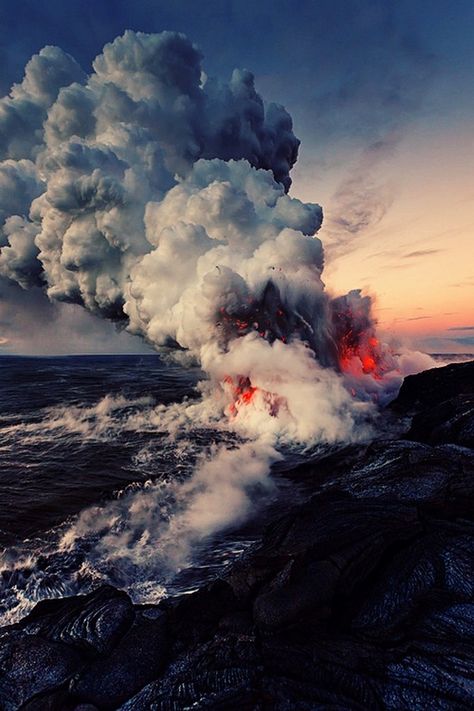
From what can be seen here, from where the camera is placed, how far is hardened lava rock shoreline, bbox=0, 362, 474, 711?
18.0 feet

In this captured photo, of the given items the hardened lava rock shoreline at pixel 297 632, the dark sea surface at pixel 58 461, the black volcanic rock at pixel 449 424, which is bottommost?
the dark sea surface at pixel 58 461

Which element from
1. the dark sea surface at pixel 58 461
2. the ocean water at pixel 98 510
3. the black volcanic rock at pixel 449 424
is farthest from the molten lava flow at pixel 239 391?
the black volcanic rock at pixel 449 424

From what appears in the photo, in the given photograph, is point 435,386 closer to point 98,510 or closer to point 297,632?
point 98,510

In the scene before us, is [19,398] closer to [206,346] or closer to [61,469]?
[206,346]

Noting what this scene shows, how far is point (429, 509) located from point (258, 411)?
2059 cm

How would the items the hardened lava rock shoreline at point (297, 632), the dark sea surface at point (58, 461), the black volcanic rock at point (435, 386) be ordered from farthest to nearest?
the black volcanic rock at point (435, 386), the dark sea surface at point (58, 461), the hardened lava rock shoreline at point (297, 632)

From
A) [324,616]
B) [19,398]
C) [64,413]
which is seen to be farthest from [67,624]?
[19,398]

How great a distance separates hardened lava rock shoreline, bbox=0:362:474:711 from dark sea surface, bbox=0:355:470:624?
2.03 metres

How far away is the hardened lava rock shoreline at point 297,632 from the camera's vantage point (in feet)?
18.0

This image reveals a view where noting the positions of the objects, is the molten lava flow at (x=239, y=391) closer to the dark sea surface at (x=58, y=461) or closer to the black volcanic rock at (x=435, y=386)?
the dark sea surface at (x=58, y=461)

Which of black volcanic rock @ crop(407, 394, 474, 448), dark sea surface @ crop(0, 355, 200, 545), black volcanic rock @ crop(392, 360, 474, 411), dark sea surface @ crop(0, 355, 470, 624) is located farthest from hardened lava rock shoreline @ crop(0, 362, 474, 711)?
black volcanic rock @ crop(392, 360, 474, 411)

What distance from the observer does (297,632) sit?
642 centimetres

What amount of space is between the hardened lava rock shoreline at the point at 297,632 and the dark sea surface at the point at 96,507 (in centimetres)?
203

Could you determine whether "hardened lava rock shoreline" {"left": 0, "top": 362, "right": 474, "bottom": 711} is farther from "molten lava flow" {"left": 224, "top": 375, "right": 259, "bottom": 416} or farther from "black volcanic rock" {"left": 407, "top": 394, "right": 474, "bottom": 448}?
"molten lava flow" {"left": 224, "top": 375, "right": 259, "bottom": 416}
